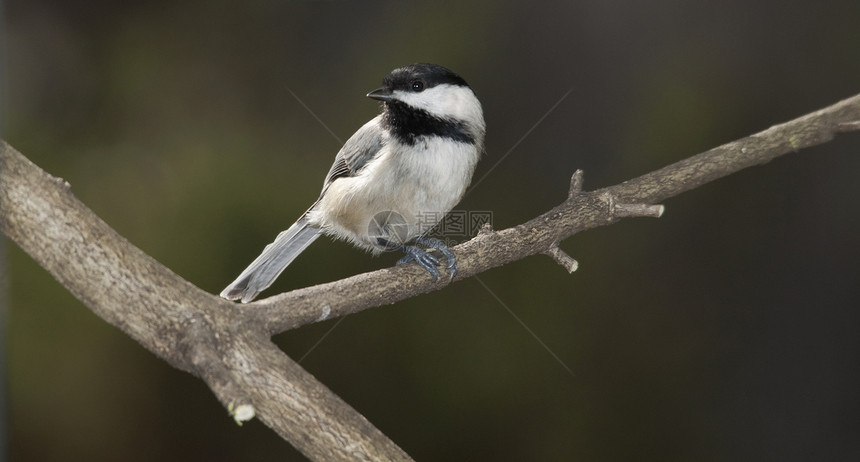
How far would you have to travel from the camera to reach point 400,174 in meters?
1.68

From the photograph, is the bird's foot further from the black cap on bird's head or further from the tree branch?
the black cap on bird's head

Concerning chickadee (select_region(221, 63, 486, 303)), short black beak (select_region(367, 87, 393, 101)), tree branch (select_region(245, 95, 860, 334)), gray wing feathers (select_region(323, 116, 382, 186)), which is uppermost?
short black beak (select_region(367, 87, 393, 101))

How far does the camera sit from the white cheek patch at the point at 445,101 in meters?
1.63

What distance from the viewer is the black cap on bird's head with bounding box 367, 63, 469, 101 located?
1.60 meters

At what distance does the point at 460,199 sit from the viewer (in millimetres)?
1801

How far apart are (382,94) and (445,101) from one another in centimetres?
16

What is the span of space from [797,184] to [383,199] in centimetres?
103

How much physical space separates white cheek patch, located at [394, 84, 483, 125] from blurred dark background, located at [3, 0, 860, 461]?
0.07m

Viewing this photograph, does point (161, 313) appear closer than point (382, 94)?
Yes

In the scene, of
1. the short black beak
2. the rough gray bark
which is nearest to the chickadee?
the short black beak

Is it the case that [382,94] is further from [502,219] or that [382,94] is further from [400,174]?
[502,219]

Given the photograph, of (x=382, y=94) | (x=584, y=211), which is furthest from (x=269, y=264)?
(x=584, y=211)

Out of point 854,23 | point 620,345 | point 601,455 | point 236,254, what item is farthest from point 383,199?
point 854,23

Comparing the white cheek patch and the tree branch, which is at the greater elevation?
the white cheek patch
